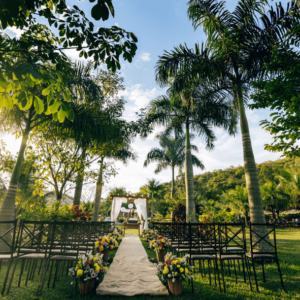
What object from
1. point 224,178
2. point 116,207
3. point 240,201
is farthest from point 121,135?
point 224,178

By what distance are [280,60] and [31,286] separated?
298 inches

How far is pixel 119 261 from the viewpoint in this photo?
261 inches

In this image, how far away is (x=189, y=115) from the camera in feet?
40.2

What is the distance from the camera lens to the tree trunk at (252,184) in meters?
6.48

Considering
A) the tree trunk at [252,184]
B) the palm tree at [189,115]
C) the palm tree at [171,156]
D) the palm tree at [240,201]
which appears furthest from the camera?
the palm tree at [240,201]

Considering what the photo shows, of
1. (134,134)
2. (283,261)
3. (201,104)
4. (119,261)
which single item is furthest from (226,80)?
(119,261)

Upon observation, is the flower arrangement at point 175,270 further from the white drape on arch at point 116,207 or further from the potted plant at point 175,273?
the white drape on arch at point 116,207

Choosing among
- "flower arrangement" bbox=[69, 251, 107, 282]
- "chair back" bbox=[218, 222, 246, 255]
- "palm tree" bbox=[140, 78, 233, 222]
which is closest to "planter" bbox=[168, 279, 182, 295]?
"chair back" bbox=[218, 222, 246, 255]

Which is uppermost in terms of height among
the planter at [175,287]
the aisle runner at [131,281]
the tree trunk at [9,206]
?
the tree trunk at [9,206]

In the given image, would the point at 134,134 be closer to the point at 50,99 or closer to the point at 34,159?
the point at 34,159

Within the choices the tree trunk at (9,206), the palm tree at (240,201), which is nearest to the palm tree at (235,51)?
the tree trunk at (9,206)

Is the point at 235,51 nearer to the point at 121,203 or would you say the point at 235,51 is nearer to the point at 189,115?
the point at 189,115

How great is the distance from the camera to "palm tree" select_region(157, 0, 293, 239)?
732 centimetres

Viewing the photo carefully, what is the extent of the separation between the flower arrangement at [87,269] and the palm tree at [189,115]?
23.2 ft
